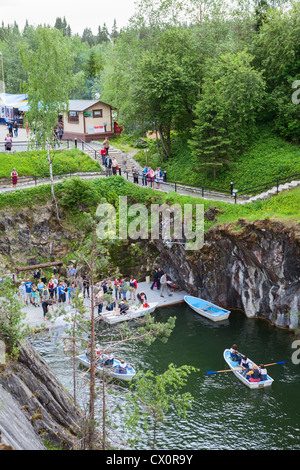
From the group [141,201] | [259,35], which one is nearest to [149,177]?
[141,201]

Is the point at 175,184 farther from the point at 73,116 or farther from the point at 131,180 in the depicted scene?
the point at 73,116

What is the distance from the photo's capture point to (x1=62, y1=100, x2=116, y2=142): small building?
5181cm

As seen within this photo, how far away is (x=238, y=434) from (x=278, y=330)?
1046cm

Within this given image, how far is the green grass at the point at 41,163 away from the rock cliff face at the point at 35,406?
85.1ft

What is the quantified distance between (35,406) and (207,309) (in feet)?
58.8

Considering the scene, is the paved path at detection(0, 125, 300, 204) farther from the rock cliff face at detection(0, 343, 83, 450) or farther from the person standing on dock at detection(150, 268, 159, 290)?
the rock cliff face at detection(0, 343, 83, 450)

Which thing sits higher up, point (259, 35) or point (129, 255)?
point (259, 35)

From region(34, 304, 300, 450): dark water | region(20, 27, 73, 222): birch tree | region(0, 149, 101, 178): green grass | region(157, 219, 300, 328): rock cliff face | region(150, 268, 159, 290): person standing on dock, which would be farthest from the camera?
region(0, 149, 101, 178): green grass

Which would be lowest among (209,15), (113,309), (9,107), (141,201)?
(113,309)

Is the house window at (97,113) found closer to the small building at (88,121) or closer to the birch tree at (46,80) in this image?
the small building at (88,121)

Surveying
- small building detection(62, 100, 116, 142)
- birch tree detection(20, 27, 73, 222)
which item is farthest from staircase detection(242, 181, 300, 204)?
small building detection(62, 100, 116, 142)

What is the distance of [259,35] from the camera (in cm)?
4438

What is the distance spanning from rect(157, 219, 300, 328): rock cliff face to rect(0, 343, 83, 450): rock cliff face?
16.0 metres

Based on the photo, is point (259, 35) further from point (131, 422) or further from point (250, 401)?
point (131, 422)
